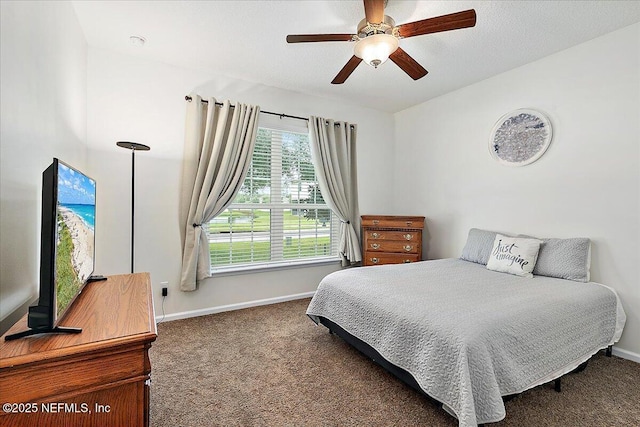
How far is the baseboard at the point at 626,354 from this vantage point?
229 centimetres

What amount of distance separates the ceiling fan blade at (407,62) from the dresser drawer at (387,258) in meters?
2.04

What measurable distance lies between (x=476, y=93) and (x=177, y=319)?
4141 millimetres

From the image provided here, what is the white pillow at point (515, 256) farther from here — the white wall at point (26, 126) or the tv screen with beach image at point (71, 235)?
the white wall at point (26, 126)

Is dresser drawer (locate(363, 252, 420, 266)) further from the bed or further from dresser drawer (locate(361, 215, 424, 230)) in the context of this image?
the bed

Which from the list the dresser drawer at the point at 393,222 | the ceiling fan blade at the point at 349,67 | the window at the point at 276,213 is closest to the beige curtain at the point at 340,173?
the window at the point at 276,213

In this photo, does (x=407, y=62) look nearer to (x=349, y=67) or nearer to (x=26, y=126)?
(x=349, y=67)

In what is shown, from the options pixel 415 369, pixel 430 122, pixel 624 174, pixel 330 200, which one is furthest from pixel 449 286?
pixel 430 122

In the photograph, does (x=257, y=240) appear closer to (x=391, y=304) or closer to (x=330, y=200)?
(x=330, y=200)

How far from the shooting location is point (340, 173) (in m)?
3.89

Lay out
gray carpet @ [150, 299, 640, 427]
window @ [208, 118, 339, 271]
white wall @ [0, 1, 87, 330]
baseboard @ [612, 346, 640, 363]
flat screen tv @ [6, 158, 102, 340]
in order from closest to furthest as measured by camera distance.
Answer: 1. flat screen tv @ [6, 158, 102, 340]
2. white wall @ [0, 1, 87, 330]
3. gray carpet @ [150, 299, 640, 427]
4. baseboard @ [612, 346, 640, 363]
5. window @ [208, 118, 339, 271]

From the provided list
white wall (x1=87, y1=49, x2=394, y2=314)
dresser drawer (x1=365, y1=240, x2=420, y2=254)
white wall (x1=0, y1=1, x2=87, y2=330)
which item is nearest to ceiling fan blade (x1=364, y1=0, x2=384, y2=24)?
white wall (x1=0, y1=1, x2=87, y2=330)

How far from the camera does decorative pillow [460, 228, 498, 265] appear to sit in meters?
2.99

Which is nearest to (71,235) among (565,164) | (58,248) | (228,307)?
(58,248)

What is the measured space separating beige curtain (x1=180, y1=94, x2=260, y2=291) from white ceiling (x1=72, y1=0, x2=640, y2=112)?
19.6 inches
